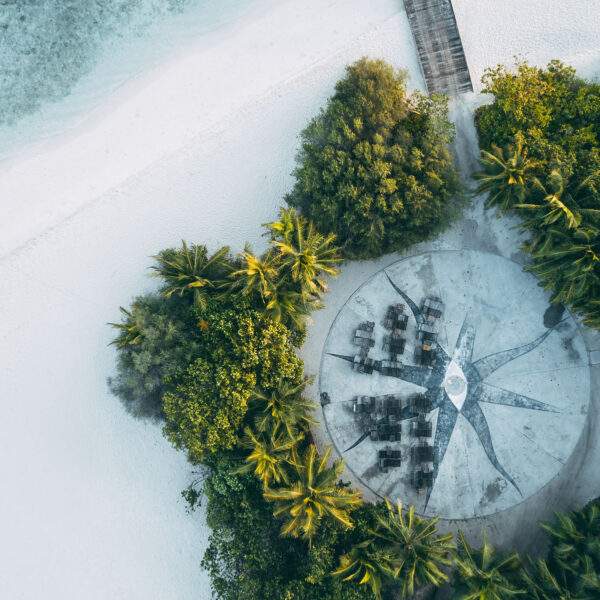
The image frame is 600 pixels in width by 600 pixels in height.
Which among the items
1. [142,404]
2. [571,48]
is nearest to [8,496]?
[142,404]

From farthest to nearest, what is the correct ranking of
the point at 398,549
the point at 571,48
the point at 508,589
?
1. the point at 571,48
2. the point at 398,549
3. the point at 508,589

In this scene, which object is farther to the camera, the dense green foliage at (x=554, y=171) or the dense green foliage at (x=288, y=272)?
the dense green foliage at (x=554, y=171)

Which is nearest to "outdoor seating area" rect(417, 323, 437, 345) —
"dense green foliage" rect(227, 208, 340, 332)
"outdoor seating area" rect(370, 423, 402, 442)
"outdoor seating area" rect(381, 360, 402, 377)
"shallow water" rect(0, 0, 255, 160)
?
"outdoor seating area" rect(381, 360, 402, 377)

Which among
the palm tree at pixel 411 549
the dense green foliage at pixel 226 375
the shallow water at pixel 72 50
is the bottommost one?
the palm tree at pixel 411 549

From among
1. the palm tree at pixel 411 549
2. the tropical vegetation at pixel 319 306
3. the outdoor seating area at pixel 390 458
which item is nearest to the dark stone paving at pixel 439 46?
the tropical vegetation at pixel 319 306

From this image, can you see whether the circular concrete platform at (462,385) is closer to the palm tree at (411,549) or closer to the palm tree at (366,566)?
the palm tree at (411,549)

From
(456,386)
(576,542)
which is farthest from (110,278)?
(576,542)

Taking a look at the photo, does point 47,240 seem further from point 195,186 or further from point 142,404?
point 142,404

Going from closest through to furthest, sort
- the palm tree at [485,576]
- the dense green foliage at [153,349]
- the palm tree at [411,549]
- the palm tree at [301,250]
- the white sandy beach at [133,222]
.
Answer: the palm tree at [485,576], the palm tree at [411,549], the palm tree at [301,250], the dense green foliage at [153,349], the white sandy beach at [133,222]

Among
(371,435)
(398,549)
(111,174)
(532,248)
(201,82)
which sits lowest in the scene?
(398,549)
